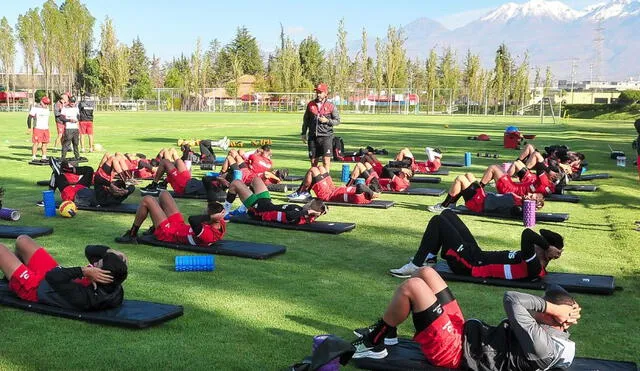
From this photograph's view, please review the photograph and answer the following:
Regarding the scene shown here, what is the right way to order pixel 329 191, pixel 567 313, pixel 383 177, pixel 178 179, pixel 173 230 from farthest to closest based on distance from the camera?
1. pixel 383 177
2. pixel 178 179
3. pixel 329 191
4. pixel 173 230
5. pixel 567 313

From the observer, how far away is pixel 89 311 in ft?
19.9

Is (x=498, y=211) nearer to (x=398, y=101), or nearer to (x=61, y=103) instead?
(x=61, y=103)

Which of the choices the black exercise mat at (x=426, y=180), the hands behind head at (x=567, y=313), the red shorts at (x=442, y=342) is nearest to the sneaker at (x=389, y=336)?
the red shorts at (x=442, y=342)

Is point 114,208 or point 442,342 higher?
point 442,342

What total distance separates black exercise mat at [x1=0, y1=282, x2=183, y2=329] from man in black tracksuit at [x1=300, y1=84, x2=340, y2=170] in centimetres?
1005

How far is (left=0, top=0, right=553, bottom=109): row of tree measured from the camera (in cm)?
7831

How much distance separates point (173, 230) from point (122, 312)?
10.1 feet

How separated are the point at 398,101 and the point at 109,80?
3335cm

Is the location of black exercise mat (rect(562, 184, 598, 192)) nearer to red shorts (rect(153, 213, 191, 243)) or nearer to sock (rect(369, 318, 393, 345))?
red shorts (rect(153, 213, 191, 243))

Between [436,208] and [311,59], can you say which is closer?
[436,208]

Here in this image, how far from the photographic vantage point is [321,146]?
16250 mm

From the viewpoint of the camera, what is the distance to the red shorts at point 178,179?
1347 cm

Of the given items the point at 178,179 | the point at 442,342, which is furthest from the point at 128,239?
the point at 442,342

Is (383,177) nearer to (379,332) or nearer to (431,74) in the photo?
(379,332)
